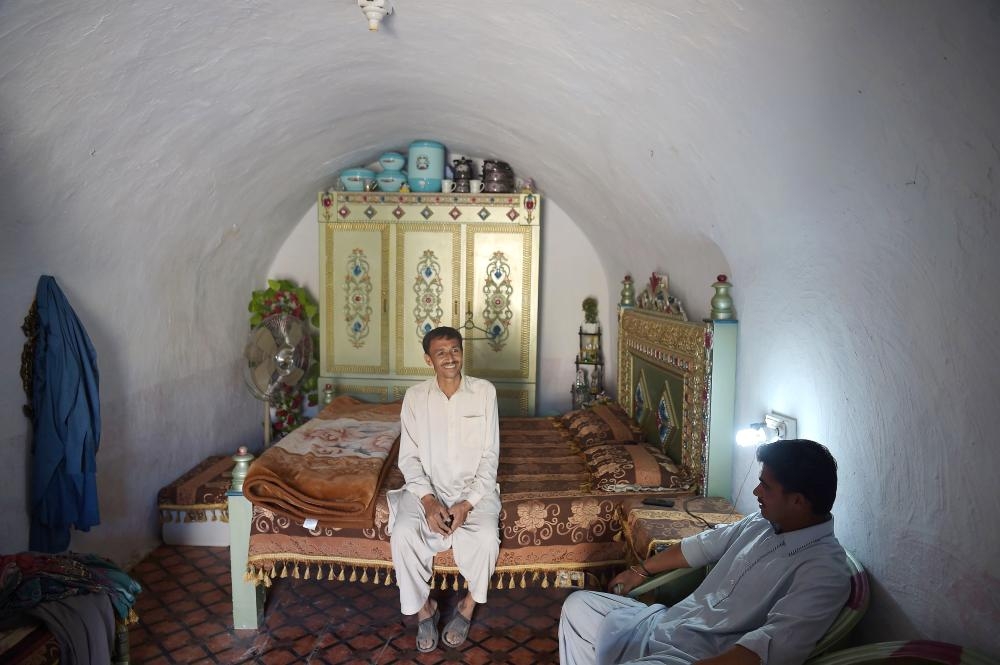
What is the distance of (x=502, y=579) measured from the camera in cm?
341

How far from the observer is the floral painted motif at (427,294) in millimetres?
5824

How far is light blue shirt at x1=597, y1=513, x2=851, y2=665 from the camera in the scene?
1.80 m

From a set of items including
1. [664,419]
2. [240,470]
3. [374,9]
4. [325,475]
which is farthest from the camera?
[664,419]

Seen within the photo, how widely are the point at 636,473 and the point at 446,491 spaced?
3.33ft

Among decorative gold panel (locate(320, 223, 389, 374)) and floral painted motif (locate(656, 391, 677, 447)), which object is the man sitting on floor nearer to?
floral painted motif (locate(656, 391, 677, 447))

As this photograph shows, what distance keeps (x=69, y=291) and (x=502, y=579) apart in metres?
2.66

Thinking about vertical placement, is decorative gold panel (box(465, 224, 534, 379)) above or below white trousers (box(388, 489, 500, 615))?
above

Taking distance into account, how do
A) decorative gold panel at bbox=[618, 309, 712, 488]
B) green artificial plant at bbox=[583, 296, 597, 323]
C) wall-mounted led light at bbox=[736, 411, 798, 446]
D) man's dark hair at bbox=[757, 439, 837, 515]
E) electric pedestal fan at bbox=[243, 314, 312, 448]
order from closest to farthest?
man's dark hair at bbox=[757, 439, 837, 515] → wall-mounted led light at bbox=[736, 411, 798, 446] → decorative gold panel at bbox=[618, 309, 712, 488] → electric pedestal fan at bbox=[243, 314, 312, 448] → green artificial plant at bbox=[583, 296, 597, 323]

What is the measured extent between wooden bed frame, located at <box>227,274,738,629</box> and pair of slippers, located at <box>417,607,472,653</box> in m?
0.29

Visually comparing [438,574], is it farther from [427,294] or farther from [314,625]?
[427,294]

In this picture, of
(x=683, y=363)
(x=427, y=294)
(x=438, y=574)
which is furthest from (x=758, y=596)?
(x=427, y=294)

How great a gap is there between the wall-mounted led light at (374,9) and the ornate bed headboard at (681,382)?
210 cm

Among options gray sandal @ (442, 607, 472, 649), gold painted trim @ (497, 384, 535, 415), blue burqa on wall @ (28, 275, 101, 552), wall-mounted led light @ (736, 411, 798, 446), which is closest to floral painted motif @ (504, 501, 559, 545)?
gray sandal @ (442, 607, 472, 649)

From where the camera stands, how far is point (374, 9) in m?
2.89
